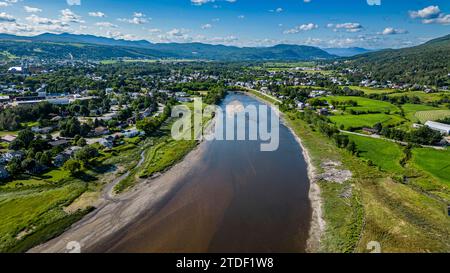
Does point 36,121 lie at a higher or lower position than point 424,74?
lower

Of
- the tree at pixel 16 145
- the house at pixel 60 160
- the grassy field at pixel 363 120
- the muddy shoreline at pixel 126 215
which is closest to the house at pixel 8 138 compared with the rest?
the tree at pixel 16 145

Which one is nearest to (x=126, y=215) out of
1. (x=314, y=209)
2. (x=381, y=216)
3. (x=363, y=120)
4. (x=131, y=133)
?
(x=314, y=209)

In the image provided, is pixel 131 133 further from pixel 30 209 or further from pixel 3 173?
pixel 30 209

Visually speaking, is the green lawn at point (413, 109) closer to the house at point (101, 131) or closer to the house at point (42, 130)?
the house at point (101, 131)

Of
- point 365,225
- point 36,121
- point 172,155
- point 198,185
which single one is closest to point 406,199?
point 365,225
